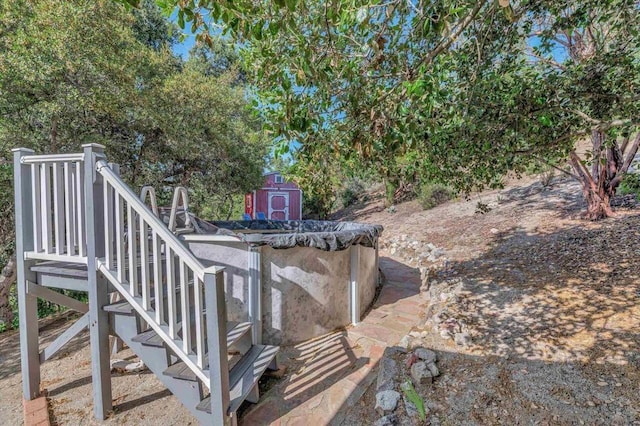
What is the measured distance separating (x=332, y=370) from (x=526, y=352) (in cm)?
172

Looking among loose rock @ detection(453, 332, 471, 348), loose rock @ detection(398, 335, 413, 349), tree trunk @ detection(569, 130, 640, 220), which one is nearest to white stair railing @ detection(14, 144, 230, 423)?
loose rock @ detection(398, 335, 413, 349)

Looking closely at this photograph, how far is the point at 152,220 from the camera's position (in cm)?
201

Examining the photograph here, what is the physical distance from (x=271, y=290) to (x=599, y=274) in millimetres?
4289

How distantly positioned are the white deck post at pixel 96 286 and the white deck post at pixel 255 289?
1263mm

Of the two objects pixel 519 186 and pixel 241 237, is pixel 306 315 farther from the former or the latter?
pixel 519 186

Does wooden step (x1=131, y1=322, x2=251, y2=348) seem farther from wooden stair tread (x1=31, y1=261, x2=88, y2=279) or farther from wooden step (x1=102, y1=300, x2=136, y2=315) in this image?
wooden stair tread (x1=31, y1=261, x2=88, y2=279)

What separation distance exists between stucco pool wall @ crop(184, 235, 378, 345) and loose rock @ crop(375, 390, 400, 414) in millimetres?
1310

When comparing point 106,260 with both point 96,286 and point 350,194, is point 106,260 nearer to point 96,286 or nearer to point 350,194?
point 96,286

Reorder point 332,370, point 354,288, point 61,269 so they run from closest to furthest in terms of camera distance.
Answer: point 61,269
point 332,370
point 354,288

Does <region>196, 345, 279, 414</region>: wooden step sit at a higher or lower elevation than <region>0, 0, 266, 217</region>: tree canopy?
lower

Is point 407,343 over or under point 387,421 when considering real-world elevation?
over

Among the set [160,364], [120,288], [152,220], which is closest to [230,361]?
[160,364]

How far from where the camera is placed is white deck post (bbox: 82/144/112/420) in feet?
7.20

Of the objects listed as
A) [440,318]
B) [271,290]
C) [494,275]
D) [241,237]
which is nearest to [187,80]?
[241,237]
